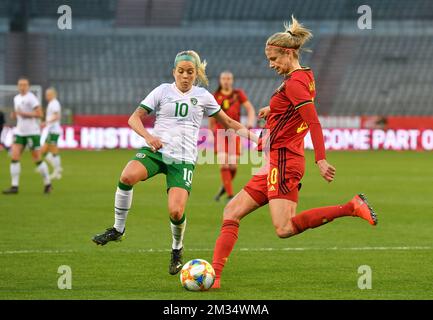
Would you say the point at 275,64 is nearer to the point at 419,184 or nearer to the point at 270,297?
the point at 270,297

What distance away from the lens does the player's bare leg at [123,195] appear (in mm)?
9078

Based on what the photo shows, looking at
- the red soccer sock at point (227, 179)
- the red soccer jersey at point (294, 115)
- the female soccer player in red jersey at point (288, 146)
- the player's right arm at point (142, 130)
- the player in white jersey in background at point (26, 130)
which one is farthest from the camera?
the player in white jersey in background at point (26, 130)

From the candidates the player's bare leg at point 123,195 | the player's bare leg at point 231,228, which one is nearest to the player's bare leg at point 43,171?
the player's bare leg at point 123,195

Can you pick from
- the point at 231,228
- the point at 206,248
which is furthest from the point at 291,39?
the point at 206,248

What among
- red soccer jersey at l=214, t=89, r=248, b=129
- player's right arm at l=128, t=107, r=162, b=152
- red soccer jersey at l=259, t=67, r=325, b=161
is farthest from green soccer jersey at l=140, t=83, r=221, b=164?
red soccer jersey at l=214, t=89, r=248, b=129

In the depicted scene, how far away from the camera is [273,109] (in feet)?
26.6

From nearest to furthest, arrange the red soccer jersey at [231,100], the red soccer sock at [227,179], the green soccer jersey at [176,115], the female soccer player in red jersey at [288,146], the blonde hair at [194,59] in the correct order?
the female soccer player in red jersey at [288,146] → the blonde hair at [194,59] → the green soccer jersey at [176,115] → the red soccer sock at [227,179] → the red soccer jersey at [231,100]

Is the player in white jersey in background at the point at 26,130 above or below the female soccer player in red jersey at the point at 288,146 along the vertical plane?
below

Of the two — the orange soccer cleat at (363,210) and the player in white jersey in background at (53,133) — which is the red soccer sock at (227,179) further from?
the orange soccer cleat at (363,210)

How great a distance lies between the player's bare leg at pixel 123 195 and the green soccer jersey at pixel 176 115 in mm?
319

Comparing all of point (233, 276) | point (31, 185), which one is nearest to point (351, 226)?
point (233, 276)

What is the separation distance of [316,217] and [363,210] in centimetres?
43

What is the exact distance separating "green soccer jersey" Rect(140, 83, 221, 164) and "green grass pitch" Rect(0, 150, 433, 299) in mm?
1181
